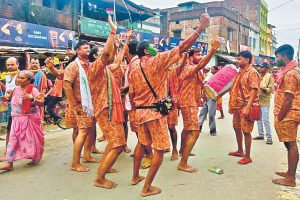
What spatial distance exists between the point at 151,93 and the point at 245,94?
208cm

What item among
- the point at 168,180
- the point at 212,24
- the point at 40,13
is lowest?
the point at 168,180

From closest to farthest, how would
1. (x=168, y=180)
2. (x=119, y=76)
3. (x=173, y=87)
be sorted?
(x=168, y=180), (x=173, y=87), (x=119, y=76)

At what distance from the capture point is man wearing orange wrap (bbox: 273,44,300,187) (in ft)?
12.6

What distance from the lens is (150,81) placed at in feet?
11.6

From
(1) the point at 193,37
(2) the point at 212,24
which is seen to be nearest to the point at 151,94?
(1) the point at 193,37

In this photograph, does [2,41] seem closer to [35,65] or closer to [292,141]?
[35,65]

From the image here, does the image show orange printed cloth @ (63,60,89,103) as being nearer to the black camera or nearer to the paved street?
the paved street

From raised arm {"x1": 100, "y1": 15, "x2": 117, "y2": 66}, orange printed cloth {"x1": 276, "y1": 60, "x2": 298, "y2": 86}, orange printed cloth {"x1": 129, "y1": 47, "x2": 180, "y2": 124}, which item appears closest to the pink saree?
raised arm {"x1": 100, "y1": 15, "x2": 117, "y2": 66}

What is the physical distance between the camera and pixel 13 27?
1017 cm

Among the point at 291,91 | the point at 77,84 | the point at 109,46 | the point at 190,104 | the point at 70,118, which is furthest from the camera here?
the point at 70,118

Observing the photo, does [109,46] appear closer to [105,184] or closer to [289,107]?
[105,184]

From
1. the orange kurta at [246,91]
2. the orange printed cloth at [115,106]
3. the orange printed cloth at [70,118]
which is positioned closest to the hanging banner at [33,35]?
the orange printed cloth at [70,118]

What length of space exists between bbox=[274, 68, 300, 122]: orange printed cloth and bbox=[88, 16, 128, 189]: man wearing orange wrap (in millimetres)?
2176

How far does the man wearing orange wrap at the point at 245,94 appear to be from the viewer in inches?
189
